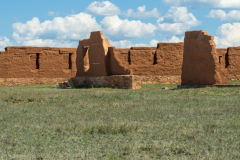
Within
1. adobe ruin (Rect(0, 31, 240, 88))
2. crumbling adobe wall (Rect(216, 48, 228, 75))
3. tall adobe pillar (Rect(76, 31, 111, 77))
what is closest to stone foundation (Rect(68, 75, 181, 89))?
adobe ruin (Rect(0, 31, 240, 88))

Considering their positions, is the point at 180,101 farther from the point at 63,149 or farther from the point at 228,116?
the point at 63,149

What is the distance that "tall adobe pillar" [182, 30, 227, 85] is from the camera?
47.9 feet

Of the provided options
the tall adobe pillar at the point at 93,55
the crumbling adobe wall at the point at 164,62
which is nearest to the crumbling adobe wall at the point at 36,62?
the tall adobe pillar at the point at 93,55

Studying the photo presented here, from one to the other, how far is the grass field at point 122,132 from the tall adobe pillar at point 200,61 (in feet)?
17.2

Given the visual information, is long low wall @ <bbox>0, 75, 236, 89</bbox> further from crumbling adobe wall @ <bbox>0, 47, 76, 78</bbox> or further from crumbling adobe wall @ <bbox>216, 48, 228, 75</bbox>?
crumbling adobe wall @ <bbox>216, 48, 228, 75</bbox>

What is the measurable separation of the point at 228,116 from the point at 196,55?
8147 millimetres

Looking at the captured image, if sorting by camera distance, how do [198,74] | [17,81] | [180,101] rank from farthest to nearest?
[17,81] < [198,74] < [180,101]

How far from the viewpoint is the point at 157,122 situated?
6785mm

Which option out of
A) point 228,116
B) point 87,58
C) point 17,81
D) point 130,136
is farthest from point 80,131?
point 17,81

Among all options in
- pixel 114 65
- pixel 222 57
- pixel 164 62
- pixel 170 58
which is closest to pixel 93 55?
pixel 114 65

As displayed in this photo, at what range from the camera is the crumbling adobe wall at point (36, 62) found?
73.7 ft

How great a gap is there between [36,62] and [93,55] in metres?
6.84

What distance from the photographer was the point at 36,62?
78.5 ft

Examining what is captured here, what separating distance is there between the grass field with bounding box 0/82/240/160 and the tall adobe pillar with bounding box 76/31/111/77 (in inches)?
355
